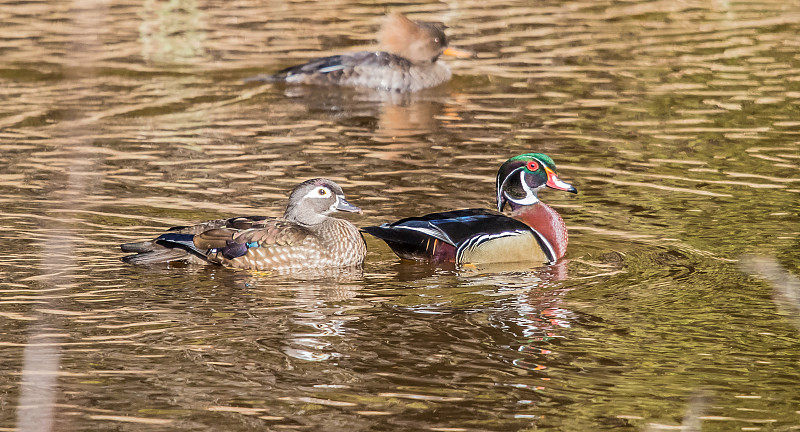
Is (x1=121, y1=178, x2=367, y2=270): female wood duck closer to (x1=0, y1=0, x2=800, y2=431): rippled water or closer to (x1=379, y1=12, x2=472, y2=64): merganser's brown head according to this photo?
(x1=0, y1=0, x2=800, y2=431): rippled water

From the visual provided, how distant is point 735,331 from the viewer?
8.08 m

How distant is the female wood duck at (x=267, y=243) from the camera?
31.3 ft

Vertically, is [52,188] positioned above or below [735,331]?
above

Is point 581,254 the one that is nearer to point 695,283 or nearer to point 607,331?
point 695,283

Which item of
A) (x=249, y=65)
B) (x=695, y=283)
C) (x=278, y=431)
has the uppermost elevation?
(x=249, y=65)

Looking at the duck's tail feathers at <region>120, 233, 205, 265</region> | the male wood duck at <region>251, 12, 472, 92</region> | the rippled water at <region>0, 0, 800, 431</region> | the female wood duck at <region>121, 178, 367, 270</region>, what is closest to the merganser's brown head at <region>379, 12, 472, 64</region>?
the male wood duck at <region>251, 12, 472, 92</region>

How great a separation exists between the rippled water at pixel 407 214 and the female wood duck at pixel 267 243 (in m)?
0.16

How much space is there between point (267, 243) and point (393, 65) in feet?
27.0

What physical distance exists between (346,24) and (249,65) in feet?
11.0

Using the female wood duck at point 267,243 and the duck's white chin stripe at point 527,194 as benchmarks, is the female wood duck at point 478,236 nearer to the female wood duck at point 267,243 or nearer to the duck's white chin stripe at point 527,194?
the duck's white chin stripe at point 527,194

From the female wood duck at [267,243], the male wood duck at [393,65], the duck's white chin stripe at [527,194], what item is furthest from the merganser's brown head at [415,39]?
the female wood duck at [267,243]

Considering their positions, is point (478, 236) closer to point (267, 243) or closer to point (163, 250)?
point (267, 243)

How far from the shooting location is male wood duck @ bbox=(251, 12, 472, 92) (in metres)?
17.1

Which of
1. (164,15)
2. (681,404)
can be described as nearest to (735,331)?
(681,404)
